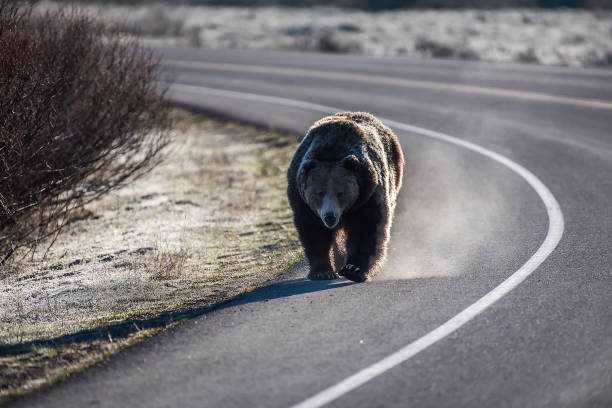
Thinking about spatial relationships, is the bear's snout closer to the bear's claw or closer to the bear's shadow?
the bear's shadow

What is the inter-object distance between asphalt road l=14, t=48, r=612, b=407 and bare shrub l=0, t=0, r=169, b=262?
11.4ft

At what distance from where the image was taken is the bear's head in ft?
24.2

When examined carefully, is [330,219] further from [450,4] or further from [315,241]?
[450,4]

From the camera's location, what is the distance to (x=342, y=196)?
7.45 metres

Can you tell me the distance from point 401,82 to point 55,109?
49.4 ft

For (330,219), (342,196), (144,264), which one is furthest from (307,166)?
(144,264)

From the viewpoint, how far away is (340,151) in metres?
7.79

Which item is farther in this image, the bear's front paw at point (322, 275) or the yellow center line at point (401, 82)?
the yellow center line at point (401, 82)

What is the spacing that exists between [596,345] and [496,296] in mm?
1318

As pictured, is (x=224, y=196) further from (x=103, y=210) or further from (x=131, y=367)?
(x=131, y=367)

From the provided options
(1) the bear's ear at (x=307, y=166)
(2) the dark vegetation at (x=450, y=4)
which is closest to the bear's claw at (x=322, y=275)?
(1) the bear's ear at (x=307, y=166)

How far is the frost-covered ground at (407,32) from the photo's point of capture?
30266 mm

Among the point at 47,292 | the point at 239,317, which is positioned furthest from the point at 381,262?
the point at 47,292

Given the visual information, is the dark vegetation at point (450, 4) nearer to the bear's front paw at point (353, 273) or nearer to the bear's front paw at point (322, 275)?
the bear's front paw at point (322, 275)
